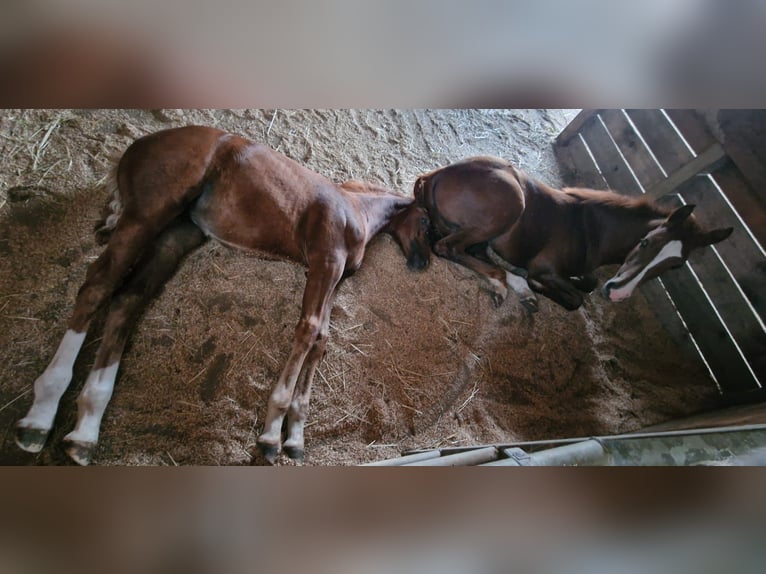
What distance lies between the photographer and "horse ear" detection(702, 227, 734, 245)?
1.70 meters

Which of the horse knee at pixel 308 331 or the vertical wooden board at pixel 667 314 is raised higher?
the vertical wooden board at pixel 667 314

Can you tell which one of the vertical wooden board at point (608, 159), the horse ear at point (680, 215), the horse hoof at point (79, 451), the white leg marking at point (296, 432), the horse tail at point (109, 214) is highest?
the vertical wooden board at point (608, 159)

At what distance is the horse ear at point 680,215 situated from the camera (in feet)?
5.71

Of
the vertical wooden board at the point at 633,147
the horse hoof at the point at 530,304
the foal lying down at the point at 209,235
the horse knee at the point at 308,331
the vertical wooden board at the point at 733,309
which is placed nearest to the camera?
the foal lying down at the point at 209,235

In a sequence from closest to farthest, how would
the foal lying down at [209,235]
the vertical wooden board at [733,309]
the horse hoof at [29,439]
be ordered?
1. the horse hoof at [29,439]
2. the foal lying down at [209,235]
3. the vertical wooden board at [733,309]

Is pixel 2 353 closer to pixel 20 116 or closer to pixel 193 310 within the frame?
pixel 193 310

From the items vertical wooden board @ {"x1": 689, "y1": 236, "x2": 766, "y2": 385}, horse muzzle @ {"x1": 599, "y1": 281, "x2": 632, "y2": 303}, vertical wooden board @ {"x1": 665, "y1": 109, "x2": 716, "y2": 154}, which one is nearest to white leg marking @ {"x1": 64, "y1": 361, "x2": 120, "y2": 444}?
horse muzzle @ {"x1": 599, "y1": 281, "x2": 632, "y2": 303}

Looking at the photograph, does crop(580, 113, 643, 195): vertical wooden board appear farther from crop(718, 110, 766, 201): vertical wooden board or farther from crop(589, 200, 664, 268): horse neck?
crop(718, 110, 766, 201): vertical wooden board

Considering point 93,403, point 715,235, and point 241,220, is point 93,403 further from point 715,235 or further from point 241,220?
point 715,235

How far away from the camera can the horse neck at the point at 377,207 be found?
5.61ft

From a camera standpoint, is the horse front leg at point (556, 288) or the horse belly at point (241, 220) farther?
the horse front leg at point (556, 288)
